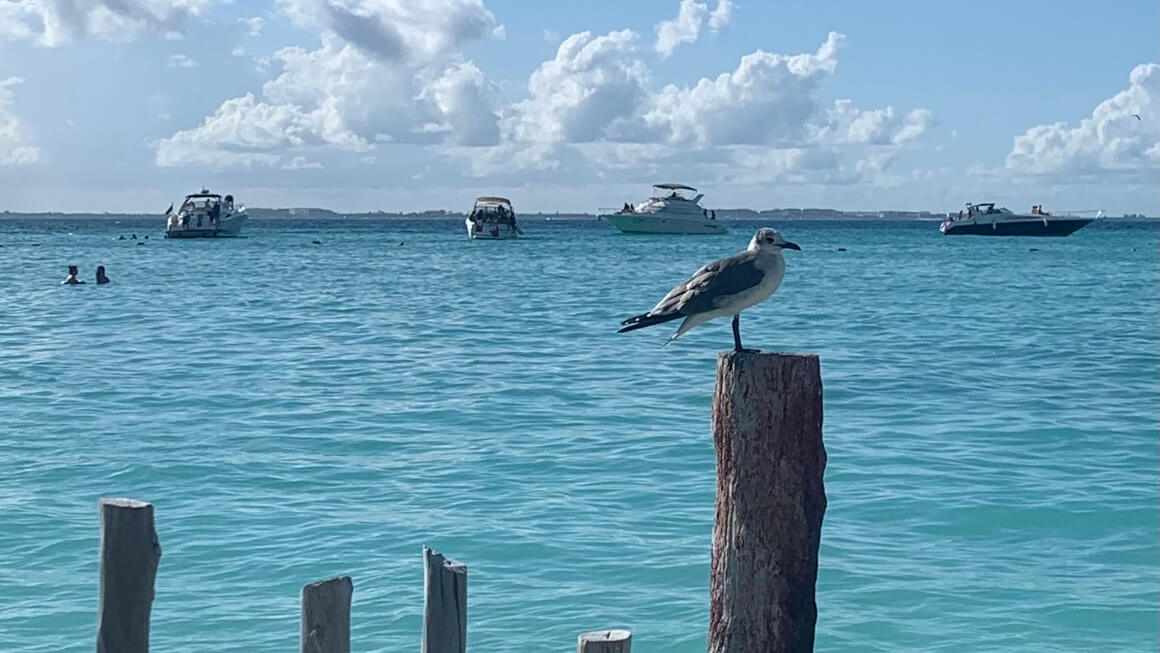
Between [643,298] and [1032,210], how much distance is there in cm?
6390

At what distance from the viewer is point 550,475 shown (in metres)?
14.6

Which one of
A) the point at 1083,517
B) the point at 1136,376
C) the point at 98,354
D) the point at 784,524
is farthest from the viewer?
the point at 98,354

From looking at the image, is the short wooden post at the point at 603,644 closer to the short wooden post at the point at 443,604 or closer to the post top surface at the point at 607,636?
the post top surface at the point at 607,636

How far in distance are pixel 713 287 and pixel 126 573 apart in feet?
10.4

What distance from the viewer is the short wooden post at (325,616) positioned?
561 centimetres

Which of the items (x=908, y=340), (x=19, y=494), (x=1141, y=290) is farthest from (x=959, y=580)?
(x=1141, y=290)

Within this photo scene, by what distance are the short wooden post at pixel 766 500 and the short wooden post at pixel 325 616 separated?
1617 millimetres

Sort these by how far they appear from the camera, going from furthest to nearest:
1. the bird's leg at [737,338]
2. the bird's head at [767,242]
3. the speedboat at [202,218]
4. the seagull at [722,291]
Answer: the speedboat at [202,218] < the bird's head at [767,242] < the seagull at [722,291] < the bird's leg at [737,338]

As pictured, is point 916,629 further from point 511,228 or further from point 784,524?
point 511,228

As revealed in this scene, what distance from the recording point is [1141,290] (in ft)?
148

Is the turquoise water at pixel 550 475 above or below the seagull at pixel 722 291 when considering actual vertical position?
below

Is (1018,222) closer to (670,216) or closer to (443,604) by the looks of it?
(670,216)

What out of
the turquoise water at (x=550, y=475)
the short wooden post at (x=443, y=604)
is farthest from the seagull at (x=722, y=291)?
the turquoise water at (x=550, y=475)

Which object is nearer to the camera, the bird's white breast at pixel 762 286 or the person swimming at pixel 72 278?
the bird's white breast at pixel 762 286
